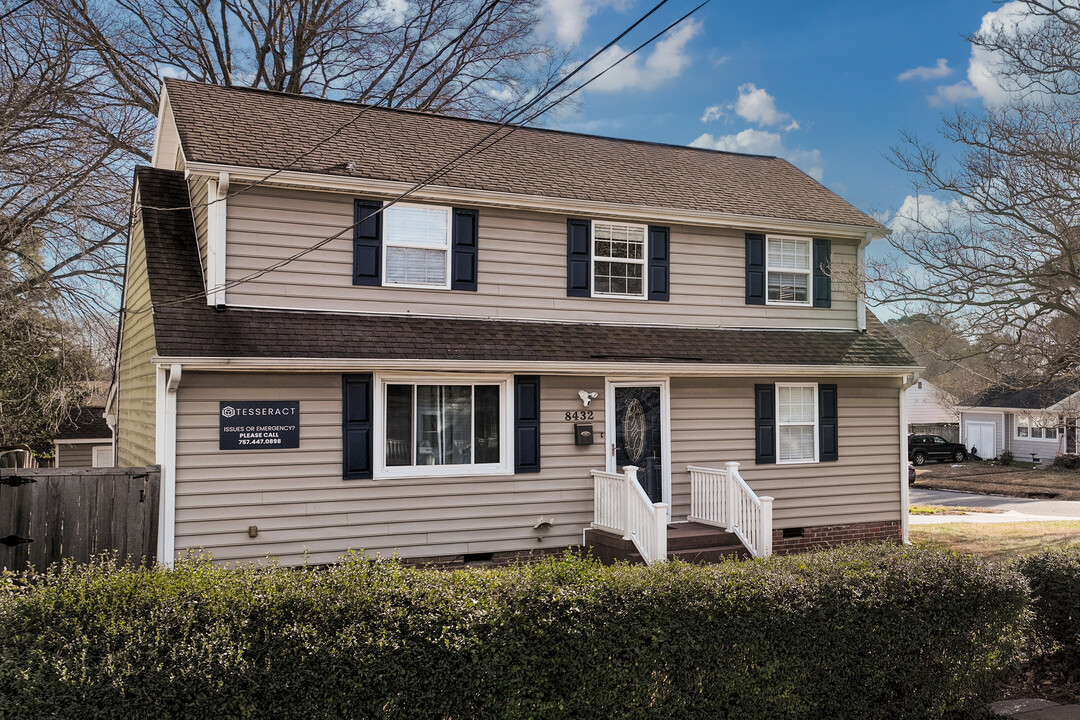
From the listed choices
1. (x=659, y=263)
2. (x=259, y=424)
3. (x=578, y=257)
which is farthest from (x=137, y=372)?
(x=659, y=263)

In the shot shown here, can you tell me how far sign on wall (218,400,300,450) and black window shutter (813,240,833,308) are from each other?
8.89 meters

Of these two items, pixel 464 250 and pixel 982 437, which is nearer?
pixel 464 250

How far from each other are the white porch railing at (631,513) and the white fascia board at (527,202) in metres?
4.01

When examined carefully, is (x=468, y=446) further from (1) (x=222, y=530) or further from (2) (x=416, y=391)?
(1) (x=222, y=530)

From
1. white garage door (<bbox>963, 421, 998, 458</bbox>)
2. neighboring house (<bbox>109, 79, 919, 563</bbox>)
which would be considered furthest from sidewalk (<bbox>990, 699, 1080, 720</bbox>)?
white garage door (<bbox>963, 421, 998, 458</bbox>)

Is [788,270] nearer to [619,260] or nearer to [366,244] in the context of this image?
[619,260]

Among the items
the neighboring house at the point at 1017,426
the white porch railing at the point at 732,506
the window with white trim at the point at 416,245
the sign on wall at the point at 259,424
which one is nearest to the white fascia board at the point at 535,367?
the sign on wall at the point at 259,424

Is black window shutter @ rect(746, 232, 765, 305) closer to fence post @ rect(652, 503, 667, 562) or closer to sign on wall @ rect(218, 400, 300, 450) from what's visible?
fence post @ rect(652, 503, 667, 562)

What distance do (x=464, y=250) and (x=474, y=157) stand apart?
2070 millimetres

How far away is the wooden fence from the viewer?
9.55 meters

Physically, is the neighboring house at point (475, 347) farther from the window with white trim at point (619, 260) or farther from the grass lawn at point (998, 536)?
the grass lawn at point (998, 536)

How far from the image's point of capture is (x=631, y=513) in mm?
11203

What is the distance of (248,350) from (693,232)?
7194 millimetres

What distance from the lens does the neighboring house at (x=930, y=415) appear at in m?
52.5
